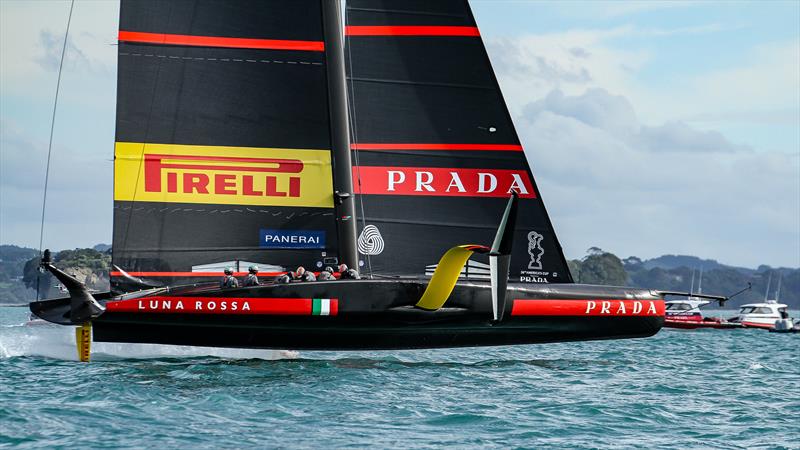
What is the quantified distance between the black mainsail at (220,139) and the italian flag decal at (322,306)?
172 centimetres

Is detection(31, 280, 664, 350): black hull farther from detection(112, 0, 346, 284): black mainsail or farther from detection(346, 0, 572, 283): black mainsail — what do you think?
detection(346, 0, 572, 283): black mainsail

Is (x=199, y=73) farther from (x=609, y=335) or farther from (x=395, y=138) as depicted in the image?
(x=609, y=335)

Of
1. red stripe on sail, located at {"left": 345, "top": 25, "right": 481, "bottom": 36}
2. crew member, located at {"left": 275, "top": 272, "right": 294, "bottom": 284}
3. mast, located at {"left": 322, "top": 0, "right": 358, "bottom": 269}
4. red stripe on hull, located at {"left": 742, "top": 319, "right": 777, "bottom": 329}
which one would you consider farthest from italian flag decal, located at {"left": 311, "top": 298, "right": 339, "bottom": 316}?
red stripe on hull, located at {"left": 742, "top": 319, "right": 777, "bottom": 329}

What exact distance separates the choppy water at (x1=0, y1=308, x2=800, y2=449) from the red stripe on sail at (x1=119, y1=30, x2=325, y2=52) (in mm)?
4833

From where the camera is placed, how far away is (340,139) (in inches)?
706

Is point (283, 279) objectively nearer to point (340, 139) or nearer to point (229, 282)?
point (229, 282)

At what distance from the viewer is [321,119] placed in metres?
17.9

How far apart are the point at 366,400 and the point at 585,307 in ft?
17.2

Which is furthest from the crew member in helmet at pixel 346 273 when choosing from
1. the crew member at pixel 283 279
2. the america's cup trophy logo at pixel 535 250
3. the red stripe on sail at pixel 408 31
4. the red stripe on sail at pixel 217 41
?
the red stripe on sail at pixel 408 31

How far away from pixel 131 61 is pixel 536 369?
8247mm

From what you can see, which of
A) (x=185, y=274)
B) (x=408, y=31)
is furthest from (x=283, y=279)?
(x=408, y=31)

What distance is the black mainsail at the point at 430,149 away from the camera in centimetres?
1881

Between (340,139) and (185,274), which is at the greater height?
(340,139)

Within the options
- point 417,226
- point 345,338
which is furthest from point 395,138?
point 345,338
